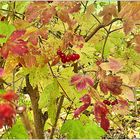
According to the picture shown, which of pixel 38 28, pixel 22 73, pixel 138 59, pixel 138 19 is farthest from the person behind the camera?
pixel 138 59

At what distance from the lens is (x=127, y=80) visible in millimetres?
1434

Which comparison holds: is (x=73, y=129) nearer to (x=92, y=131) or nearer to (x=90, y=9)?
(x=92, y=131)

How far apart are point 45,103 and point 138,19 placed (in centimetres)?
52

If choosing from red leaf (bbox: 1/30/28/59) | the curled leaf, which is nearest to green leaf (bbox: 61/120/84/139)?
the curled leaf

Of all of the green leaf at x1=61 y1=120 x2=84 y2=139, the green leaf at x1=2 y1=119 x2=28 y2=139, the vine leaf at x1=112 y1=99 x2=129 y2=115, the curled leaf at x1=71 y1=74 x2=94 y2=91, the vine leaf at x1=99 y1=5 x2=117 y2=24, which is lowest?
the green leaf at x1=61 y1=120 x2=84 y2=139

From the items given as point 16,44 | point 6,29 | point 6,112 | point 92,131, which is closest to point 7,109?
point 6,112

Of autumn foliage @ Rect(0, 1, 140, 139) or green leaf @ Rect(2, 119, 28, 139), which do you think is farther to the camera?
green leaf @ Rect(2, 119, 28, 139)

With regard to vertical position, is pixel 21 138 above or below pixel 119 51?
below

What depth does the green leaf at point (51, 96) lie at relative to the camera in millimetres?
1516

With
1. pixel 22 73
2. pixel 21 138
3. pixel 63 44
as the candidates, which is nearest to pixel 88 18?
pixel 63 44

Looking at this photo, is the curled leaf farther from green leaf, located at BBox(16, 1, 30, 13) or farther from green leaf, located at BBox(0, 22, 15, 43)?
green leaf, located at BBox(16, 1, 30, 13)

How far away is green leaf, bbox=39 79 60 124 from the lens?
1.52m

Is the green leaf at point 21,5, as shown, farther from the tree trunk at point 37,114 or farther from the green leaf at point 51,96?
the tree trunk at point 37,114

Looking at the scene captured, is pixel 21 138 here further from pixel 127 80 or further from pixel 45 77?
pixel 127 80
